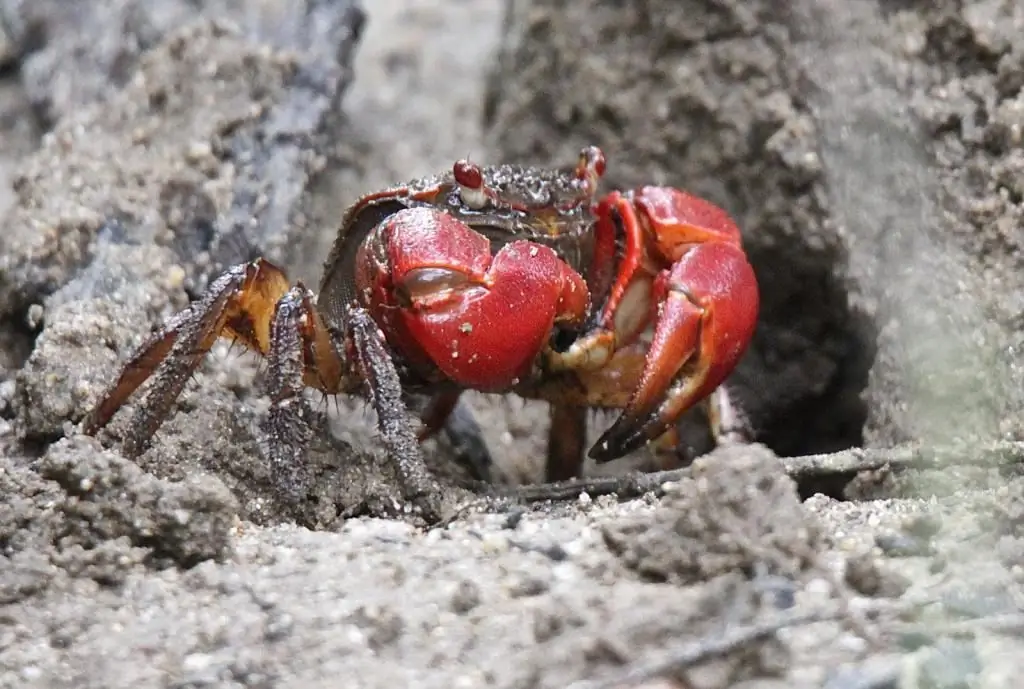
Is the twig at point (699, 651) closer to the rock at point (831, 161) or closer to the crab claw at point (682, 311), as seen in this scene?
the rock at point (831, 161)

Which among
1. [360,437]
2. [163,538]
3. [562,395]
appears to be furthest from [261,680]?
[562,395]

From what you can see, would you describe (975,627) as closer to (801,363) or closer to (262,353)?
(262,353)

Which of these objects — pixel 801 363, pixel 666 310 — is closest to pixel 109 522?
pixel 666 310

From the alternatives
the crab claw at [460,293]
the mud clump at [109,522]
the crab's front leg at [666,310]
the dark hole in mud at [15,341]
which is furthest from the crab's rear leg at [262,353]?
the crab's front leg at [666,310]

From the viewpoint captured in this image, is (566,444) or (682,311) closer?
(682,311)

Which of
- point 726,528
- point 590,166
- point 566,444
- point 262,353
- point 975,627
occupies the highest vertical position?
point 590,166

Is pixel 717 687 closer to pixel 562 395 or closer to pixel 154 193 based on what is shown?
pixel 562 395

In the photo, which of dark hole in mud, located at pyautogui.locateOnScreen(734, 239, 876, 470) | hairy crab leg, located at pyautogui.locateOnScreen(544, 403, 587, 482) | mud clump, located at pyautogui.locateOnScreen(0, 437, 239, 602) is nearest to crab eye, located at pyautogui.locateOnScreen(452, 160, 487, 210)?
hairy crab leg, located at pyautogui.locateOnScreen(544, 403, 587, 482)
